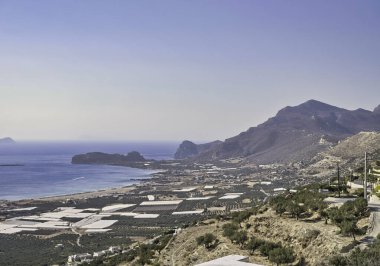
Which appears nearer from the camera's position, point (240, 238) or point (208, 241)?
point (240, 238)

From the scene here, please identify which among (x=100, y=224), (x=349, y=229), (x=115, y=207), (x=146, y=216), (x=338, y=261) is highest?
(x=349, y=229)

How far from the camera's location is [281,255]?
2458 centimetres

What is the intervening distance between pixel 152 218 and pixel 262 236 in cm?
4543

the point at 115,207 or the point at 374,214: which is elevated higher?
the point at 374,214

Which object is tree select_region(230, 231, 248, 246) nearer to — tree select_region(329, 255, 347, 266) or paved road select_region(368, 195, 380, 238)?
paved road select_region(368, 195, 380, 238)

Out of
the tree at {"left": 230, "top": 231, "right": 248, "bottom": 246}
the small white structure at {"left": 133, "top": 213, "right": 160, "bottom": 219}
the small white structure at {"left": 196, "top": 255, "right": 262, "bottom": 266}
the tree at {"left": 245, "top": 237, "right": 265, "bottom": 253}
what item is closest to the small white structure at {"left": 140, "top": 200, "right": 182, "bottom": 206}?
the small white structure at {"left": 133, "top": 213, "right": 160, "bottom": 219}

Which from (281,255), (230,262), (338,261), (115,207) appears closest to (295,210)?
(281,255)

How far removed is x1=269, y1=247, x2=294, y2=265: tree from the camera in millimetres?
24391

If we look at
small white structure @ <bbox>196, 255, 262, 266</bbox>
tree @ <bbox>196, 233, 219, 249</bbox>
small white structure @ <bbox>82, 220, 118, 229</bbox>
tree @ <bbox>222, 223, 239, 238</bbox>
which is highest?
small white structure @ <bbox>196, 255, 262, 266</bbox>

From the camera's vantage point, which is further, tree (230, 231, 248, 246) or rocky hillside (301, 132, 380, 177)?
rocky hillside (301, 132, 380, 177)

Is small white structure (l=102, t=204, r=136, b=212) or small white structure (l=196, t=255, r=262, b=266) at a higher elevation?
small white structure (l=196, t=255, r=262, b=266)

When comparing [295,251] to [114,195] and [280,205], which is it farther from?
[114,195]

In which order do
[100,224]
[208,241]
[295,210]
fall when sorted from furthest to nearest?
[100,224], [295,210], [208,241]

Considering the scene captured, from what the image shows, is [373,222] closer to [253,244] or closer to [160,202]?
[253,244]
